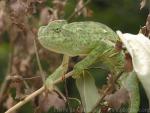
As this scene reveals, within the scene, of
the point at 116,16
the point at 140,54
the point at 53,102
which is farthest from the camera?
the point at 116,16

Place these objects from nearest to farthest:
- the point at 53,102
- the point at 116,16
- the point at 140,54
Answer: the point at 140,54 < the point at 53,102 < the point at 116,16

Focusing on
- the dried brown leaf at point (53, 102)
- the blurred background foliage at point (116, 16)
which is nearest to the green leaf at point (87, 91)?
the dried brown leaf at point (53, 102)

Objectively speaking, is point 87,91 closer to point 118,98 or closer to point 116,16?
point 118,98

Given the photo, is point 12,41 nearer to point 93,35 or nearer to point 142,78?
point 93,35

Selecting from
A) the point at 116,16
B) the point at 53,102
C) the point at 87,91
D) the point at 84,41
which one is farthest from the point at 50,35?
the point at 116,16

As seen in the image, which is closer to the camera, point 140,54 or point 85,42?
point 140,54

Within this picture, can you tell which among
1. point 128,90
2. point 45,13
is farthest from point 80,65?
point 45,13

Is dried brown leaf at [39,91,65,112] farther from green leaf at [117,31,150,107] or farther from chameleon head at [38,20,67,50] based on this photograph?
green leaf at [117,31,150,107]
